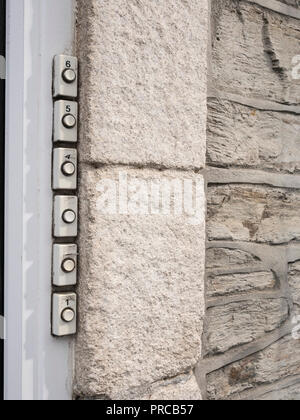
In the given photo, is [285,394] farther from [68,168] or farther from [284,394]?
[68,168]

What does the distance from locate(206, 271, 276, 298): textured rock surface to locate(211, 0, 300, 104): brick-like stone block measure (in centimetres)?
54

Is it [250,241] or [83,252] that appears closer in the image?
[83,252]

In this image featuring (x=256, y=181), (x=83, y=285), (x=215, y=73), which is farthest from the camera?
(x=256, y=181)

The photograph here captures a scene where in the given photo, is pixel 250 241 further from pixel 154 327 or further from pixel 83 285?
pixel 83 285

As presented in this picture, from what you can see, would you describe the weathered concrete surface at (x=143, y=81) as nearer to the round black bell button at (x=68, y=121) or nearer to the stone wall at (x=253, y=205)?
the round black bell button at (x=68, y=121)

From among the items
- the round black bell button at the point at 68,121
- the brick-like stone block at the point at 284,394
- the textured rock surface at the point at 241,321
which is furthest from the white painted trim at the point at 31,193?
the brick-like stone block at the point at 284,394

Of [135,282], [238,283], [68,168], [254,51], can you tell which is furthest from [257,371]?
[254,51]

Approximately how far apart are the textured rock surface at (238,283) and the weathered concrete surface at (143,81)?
1.16 ft

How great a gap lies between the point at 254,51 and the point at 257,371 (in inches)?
38.2

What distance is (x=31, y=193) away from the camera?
1.07 meters

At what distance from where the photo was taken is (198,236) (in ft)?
4.02

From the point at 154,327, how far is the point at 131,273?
16 centimetres

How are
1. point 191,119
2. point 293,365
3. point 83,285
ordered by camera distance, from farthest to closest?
point 293,365 < point 191,119 < point 83,285
